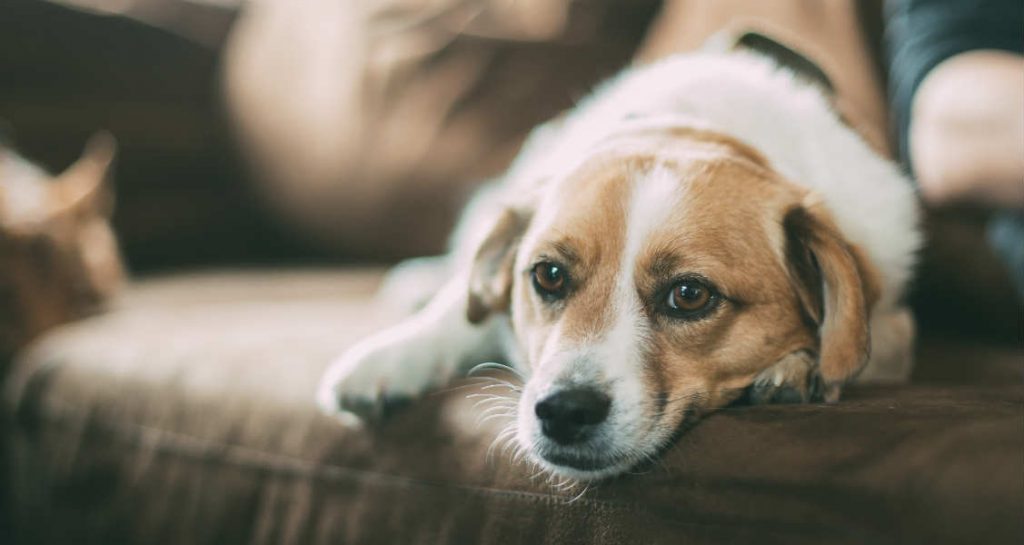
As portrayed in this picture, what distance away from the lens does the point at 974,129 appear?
56.4 inches

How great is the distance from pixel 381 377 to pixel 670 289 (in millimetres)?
444

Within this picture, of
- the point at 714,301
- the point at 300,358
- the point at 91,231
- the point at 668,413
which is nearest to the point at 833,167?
the point at 714,301

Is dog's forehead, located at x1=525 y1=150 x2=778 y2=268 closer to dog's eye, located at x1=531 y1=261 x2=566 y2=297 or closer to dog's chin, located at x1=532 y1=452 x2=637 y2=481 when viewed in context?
dog's eye, located at x1=531 y1=261 x2=566 y2=297

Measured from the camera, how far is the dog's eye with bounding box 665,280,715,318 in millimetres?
1137

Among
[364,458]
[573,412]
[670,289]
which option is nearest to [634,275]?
[670,289]

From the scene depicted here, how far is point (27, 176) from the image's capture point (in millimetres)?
1951

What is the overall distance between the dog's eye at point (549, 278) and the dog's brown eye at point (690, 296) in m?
0.17

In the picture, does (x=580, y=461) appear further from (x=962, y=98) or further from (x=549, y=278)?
(x=962, y=98)

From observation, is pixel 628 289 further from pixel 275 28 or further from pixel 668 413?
pixel 275 28

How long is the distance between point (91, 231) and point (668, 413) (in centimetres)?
154

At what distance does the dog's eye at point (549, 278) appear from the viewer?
1.22 metres

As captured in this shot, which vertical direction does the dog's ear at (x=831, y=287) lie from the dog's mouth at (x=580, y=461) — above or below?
above

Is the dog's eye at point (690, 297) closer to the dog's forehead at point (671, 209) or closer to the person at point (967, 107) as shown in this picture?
the dog's forehead at point (671, 209)

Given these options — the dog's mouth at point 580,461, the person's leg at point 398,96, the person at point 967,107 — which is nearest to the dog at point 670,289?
the dog's mouth at point 580,461
